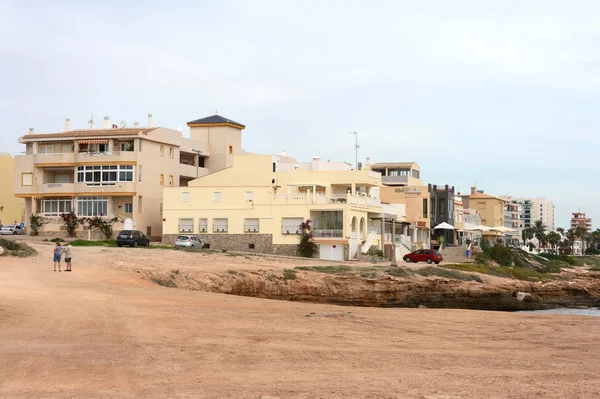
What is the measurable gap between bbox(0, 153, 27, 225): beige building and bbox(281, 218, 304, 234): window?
1530 inches

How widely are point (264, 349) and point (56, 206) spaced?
61329 mm

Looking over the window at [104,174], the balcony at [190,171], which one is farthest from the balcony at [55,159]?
the balcony at [190,171]

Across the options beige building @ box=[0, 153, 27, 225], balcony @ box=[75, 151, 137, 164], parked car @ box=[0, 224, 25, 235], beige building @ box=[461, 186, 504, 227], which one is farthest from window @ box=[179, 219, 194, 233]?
beige building @ box=[461, 186, 504, 227]

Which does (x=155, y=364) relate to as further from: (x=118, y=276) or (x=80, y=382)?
(x=118, y=276)

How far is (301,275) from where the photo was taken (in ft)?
154

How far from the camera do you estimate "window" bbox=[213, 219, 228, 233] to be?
6900cm

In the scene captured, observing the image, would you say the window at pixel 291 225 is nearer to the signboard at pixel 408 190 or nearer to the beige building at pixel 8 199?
the signboard at pixel 408 190

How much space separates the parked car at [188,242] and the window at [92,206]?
465 inches

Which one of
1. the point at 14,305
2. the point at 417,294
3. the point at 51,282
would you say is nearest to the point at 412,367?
the point at 14,305

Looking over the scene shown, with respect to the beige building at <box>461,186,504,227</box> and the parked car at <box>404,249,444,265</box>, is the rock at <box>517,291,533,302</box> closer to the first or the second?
the parked car at <box>404,249,444,265</box>

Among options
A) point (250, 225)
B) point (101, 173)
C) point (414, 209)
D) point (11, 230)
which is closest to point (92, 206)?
point (101, 173)

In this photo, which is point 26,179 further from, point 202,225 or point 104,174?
point 202,225

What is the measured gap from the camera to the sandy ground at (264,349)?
1497cm

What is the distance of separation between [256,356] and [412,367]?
356 centimetres
